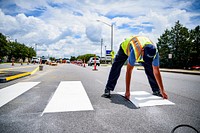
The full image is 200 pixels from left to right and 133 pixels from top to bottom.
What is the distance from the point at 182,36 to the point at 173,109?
50301 mm

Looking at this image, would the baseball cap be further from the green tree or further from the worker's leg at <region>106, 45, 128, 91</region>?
the green tree

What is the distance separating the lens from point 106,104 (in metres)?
3.57

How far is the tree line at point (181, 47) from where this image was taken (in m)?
45.6

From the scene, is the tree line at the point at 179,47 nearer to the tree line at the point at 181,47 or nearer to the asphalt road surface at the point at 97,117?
the tree line at the point at 181,47

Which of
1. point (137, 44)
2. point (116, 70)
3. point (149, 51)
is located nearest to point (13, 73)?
point (116, 70)

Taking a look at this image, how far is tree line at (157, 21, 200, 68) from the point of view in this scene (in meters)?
45.6

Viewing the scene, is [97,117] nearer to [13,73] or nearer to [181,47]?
[13,73]

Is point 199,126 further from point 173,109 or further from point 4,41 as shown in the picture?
point 4,41

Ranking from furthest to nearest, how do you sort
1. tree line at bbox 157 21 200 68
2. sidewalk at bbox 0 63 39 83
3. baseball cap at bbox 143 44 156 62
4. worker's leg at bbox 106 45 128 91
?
tree line at bbox 157 21 200 68 < sidewalk at bbox 0 63 39 83 < worker's leg at bbox 106 45 128 91 < baseball cap at bbox 143 44 156 62

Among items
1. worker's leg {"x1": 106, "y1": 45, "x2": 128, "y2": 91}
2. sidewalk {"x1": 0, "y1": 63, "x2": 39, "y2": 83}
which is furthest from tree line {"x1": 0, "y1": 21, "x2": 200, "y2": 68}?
worker's leg {"x1": 106, "y1": 45, "x2": 128, "y2": 91}

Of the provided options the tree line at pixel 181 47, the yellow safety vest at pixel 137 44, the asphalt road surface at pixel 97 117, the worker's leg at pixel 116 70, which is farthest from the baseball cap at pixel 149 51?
the tree line at pixel 181 47

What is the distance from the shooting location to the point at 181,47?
1848 inches

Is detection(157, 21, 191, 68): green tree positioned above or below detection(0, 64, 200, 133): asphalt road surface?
above

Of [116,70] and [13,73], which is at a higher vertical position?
[116,70]
